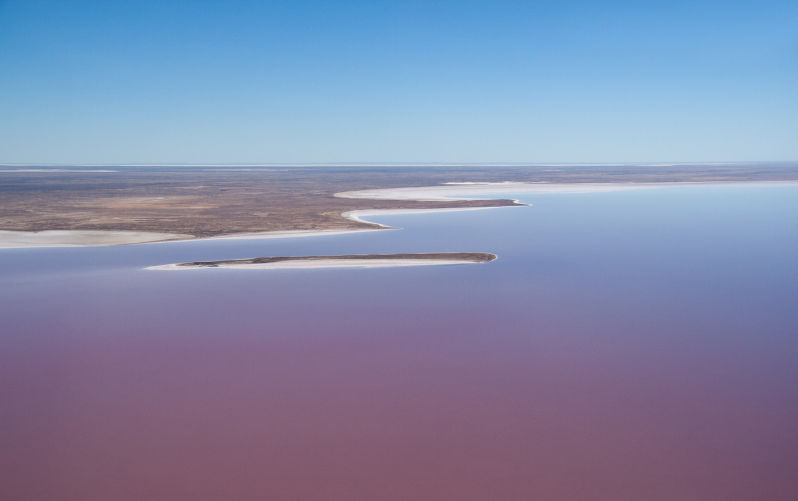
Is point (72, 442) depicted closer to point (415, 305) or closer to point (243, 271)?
point (415, 305)

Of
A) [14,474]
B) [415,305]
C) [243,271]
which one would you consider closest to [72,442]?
[14,474]

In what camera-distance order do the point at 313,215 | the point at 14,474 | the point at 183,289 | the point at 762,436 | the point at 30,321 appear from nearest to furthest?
1. the point at 14,474
2. the point at 762,436
3. the point at 30,321
4. the point at 183,289
5. the point at 313,215

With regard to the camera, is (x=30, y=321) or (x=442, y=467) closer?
(x=442, y=467)

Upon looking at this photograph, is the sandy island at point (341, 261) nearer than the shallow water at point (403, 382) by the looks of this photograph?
No

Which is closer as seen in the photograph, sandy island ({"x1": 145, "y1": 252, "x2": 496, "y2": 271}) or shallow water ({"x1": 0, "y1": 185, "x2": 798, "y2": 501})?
shallow water ({"x1": 0, "y1": 185, "x2": 798, "y2": 501})

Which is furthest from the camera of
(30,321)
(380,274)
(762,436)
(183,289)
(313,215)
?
(313,215)
